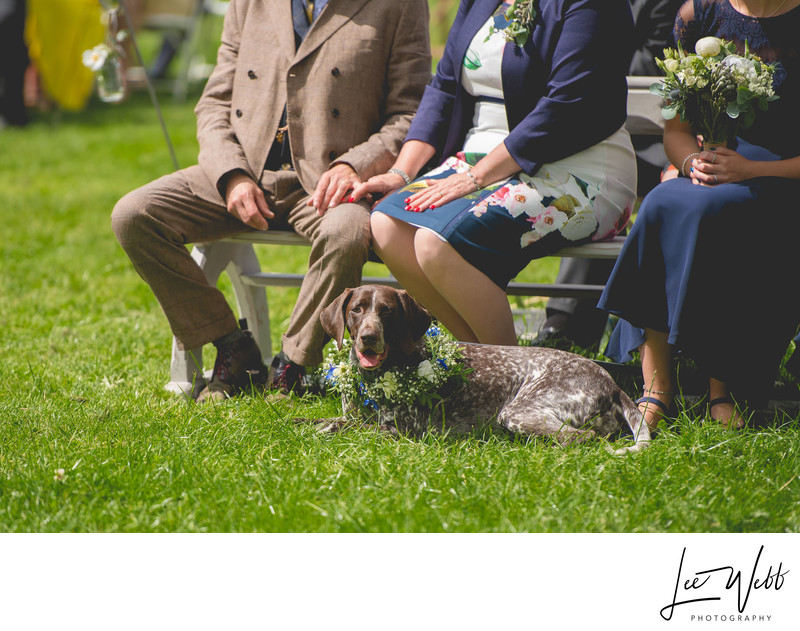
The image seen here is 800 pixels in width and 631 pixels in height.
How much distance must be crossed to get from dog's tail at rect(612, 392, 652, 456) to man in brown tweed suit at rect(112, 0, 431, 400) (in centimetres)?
132

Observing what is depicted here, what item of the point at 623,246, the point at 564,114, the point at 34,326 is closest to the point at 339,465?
the point at 623,246

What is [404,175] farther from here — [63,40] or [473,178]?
[63,40]

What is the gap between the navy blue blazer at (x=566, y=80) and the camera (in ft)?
11.6

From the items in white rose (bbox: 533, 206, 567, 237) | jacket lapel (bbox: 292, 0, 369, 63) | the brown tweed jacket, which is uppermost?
jacket lapel (bbox: 292, 0, 369, 63)

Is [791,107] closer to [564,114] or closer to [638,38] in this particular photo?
[564,114]

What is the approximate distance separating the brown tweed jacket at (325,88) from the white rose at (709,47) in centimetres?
134

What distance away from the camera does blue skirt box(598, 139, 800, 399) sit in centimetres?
327

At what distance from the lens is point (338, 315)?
3.40 meters

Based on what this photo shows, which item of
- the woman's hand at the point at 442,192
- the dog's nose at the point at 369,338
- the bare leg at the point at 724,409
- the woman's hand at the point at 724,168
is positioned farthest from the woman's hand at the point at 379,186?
the bare leg at the point at 724,409

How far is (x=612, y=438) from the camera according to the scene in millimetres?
3393

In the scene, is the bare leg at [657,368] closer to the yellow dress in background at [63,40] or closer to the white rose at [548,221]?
the white rose at [548,221]

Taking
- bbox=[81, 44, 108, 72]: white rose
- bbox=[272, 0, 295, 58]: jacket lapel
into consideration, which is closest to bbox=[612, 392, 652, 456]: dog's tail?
bbox=[272, 0, 295, 58]: jacket lapel

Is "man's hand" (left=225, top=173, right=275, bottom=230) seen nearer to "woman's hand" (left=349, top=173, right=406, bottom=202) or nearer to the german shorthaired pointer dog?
"woman's hand" (left=349, top=173, right=406, bottom=202)

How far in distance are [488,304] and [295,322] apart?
86cm
